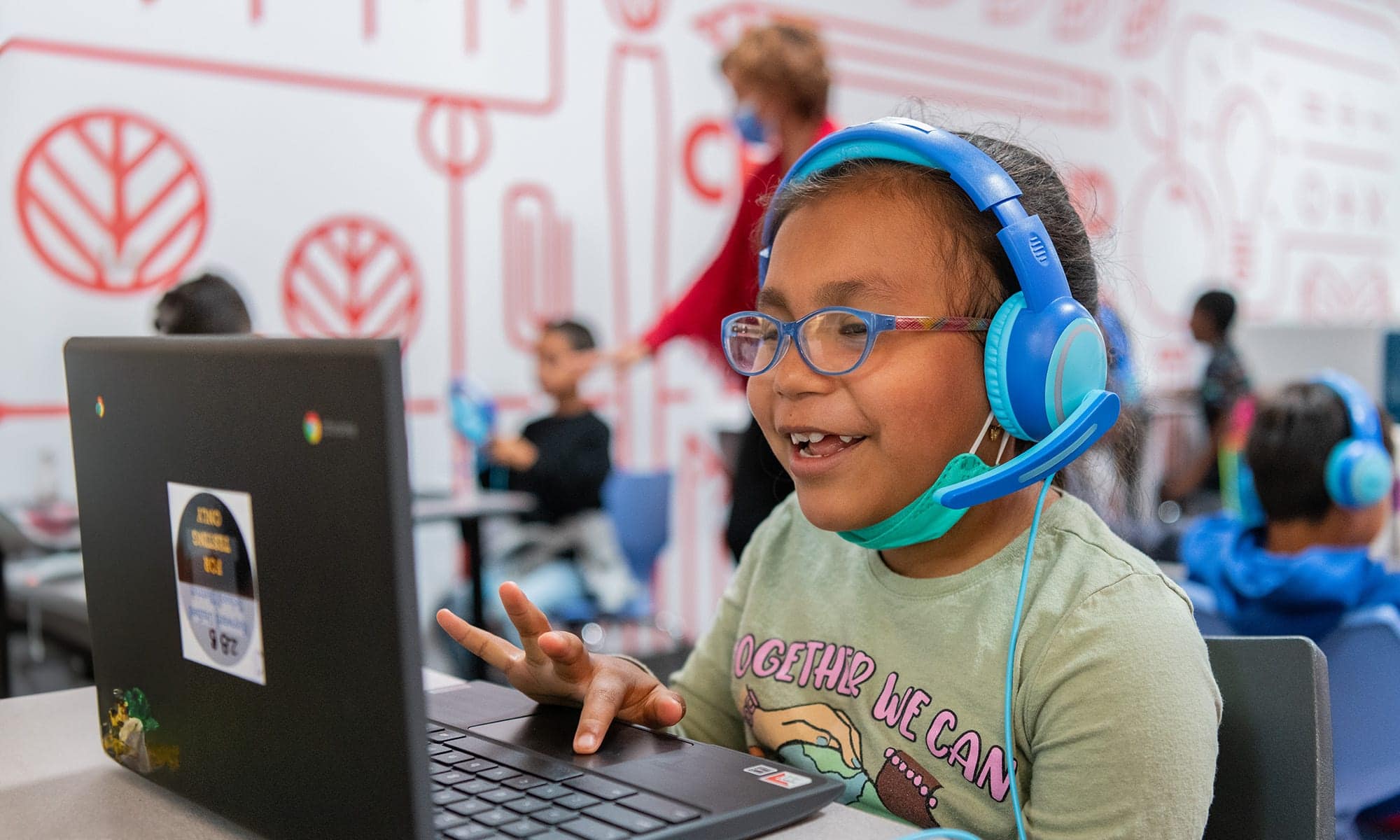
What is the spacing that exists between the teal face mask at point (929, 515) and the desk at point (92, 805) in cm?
24

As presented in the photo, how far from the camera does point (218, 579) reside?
25.8 inches

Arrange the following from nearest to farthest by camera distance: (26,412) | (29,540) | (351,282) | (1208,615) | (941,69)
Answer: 1. (1208,615)
2. (29,540)
3. (26,412)
4. (351,282)
5. (941,69)

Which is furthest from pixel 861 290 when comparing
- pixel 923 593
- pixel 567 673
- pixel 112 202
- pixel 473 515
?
pixel 112 202

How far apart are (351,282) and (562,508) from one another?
97cm

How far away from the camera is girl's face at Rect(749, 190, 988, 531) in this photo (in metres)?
0.91

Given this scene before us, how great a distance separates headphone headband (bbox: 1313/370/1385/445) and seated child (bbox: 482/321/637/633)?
2.05 metres

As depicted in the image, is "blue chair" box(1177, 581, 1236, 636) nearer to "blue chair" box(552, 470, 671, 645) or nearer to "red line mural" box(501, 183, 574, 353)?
"blue chair" box(552, 470, 671, 645)

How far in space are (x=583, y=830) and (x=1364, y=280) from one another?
26.2 ft

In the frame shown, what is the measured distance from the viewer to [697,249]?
4535mm

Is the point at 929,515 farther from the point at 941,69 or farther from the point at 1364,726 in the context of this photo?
the point at 941,69

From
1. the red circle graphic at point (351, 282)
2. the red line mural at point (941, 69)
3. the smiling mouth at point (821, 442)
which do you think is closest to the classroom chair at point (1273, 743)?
A: the smiling mouth at point (821, 442)

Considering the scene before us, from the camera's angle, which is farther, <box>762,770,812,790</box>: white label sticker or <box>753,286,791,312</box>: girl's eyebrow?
<box>753,286,791,312</box>: girl's eyebrow

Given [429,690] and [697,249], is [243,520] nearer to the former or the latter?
[429,690]

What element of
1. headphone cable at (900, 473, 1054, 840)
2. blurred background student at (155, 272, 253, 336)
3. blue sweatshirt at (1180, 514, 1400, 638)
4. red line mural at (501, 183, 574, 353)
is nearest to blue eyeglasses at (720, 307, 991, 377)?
headphone cable at (900, 473, 1054, 840)
